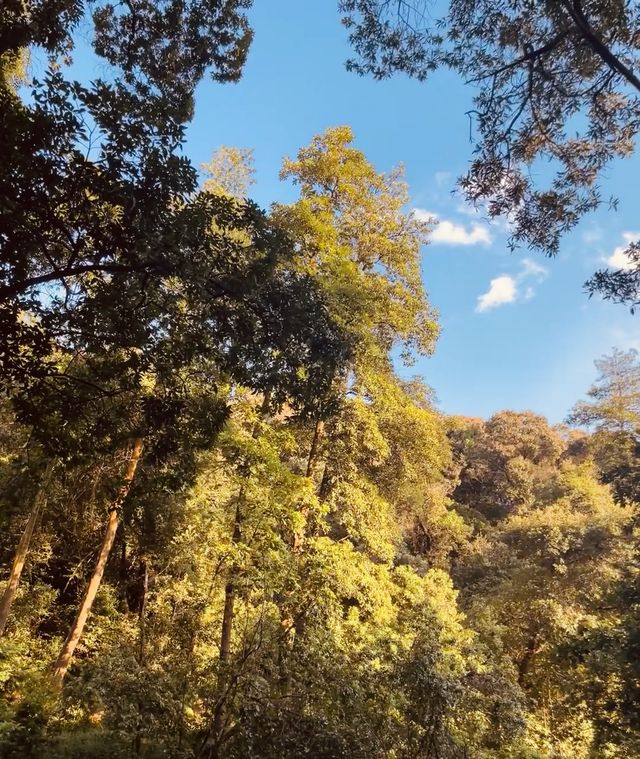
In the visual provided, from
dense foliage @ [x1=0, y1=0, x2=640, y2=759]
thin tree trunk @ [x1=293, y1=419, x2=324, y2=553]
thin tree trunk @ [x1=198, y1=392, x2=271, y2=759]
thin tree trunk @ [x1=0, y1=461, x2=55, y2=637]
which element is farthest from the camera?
thin tree trunk @ [x1=293, y1=419, x2=324, y2=553]

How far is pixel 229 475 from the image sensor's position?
8062 millimetres

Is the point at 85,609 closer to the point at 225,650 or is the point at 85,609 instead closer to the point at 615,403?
the point at 225,650

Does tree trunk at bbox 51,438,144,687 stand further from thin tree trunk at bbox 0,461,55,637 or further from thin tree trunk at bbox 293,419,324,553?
thin tree trunk at bbox 293,419,324,553

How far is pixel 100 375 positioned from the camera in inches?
186

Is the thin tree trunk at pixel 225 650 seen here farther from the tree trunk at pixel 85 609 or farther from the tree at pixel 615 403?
the tree at pixel 615 403

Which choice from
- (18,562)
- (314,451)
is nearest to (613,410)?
(314,451)

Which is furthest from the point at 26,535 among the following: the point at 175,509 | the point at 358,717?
the point at 358,717

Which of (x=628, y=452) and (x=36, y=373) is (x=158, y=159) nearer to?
(x=36, y=373)

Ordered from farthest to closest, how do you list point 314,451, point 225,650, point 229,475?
1. point 314,451
2. point 229,475
3. point 225,650

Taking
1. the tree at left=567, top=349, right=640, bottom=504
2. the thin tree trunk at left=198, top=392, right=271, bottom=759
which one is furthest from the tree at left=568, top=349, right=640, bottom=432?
the thin tree trunk at left=198, top=392, right=271, bottom=759

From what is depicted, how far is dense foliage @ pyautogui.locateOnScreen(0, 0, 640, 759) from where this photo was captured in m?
3.88

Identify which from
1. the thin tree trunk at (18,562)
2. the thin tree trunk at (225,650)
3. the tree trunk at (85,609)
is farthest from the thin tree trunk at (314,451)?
the thin tree trunk at (18,562)

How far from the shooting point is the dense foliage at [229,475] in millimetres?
3877

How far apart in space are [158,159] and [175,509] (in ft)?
21.6
